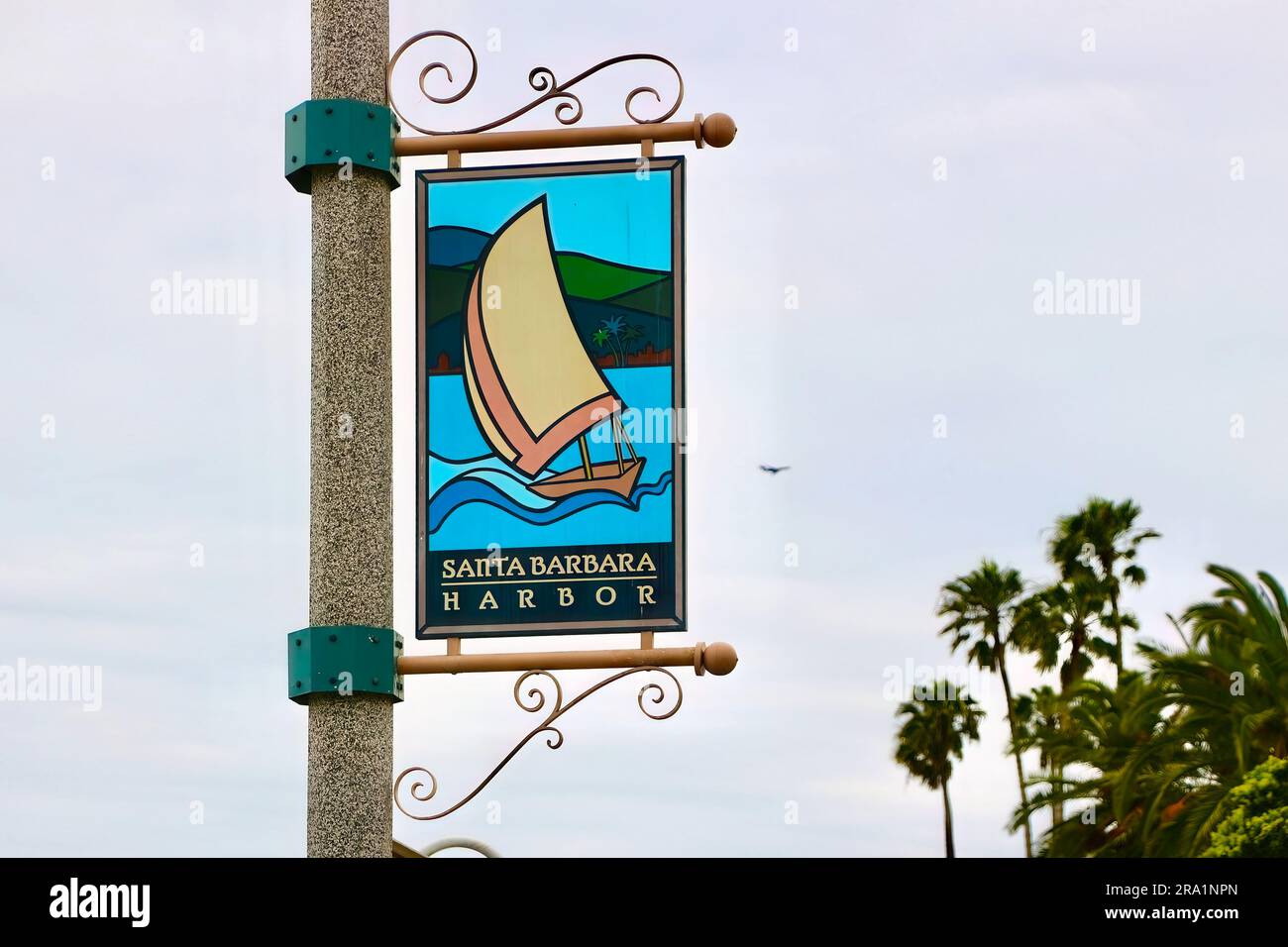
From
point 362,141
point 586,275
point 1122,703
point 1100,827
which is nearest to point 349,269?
point 362,141

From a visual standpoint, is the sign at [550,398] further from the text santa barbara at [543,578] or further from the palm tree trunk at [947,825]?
the palm tree trunk at [947,825]

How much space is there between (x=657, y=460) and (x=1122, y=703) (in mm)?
29189

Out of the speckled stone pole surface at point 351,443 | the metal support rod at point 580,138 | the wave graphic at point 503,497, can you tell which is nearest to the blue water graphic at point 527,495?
the wave graphic at point 503,497

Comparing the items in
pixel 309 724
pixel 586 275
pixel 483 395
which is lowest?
pixel 309 724

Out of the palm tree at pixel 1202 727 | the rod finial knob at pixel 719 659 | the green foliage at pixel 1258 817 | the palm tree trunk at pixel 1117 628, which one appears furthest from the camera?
the palm tree trunk at pixel 1117 628

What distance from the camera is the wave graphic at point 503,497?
8.88 meters

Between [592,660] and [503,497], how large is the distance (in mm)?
896

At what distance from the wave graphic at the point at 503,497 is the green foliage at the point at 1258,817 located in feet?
56.4

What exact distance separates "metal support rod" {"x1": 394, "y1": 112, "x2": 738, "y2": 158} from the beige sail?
36 centimetres

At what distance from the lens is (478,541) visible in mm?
8906

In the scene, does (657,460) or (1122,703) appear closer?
(657,460)

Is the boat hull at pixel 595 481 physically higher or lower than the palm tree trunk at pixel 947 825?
higher

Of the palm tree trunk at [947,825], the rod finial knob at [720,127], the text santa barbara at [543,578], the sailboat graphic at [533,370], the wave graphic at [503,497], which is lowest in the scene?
the palm tree trunk at [947,825]
